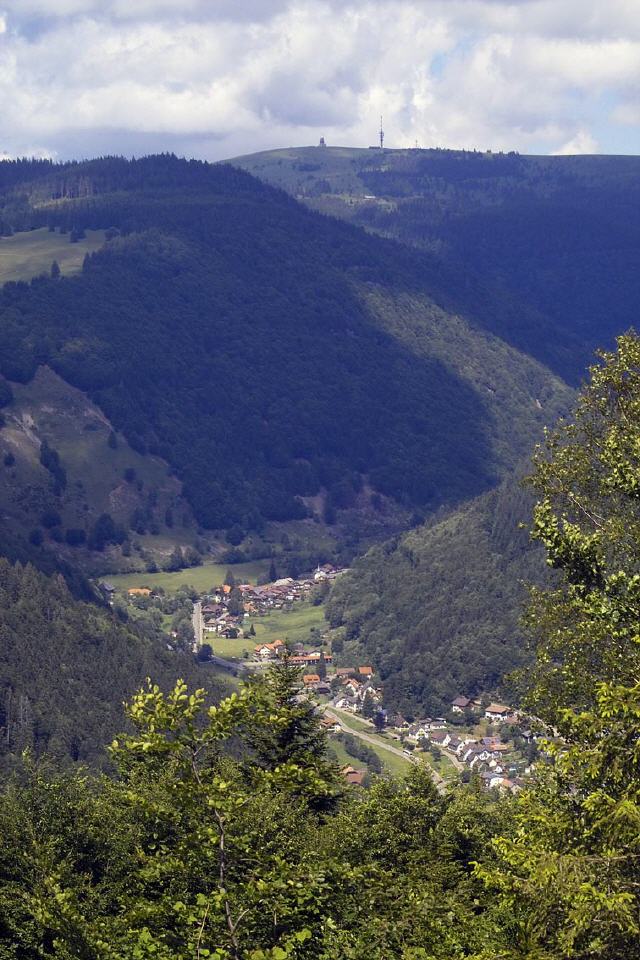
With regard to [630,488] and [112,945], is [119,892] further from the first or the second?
[630,488]

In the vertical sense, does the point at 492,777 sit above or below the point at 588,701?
below

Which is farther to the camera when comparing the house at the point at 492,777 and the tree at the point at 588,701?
the house at the point at 492,777

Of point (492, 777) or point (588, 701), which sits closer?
point (588, 701)

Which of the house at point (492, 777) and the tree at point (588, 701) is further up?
the tree at point (588, 701)

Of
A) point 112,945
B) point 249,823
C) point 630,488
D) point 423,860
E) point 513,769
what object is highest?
point 630,488

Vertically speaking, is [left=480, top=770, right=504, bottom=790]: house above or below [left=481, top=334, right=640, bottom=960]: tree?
below

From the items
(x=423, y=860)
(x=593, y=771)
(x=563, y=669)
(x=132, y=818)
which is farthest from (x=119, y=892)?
(x=593, y=771)

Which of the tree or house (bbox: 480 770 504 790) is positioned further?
house (bbox: 480 770 504 790)

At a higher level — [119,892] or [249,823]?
[249,823]
